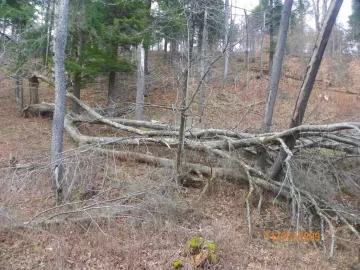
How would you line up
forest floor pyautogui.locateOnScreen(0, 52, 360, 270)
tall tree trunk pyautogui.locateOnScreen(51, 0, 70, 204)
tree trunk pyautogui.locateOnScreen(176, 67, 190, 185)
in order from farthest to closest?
1. tall tree trunk pyautogui.locateOnScreen(51, 0, 70, 204)
2. tree trunk pyautogui.locateOnScreen(176, 67, 190, 185)
3. forest floor pyautogui.locateOnScreen(0, 52, 360, 270)

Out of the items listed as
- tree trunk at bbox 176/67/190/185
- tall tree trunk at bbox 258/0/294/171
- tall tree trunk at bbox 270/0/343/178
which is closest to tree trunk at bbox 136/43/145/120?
tree trunk at bbox 176/67/190/185

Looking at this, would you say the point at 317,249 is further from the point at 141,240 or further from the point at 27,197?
the point at 27,197

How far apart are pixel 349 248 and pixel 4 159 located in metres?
8.08

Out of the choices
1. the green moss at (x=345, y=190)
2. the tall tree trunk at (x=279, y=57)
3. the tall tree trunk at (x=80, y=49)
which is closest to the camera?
the green moss at (x=345, y=190)

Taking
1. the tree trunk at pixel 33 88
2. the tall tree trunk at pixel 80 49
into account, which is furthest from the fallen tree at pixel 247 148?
the tree trunk at pixel 33 88

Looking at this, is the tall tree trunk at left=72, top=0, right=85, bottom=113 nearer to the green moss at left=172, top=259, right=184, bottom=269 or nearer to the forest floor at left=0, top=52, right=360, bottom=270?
the forest floor at left=0, top=52, right=360, bottom=270

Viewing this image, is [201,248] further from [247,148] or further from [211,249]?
[247,148]

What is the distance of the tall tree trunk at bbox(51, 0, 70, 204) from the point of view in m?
5.13

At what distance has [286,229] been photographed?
4934 millimetres
